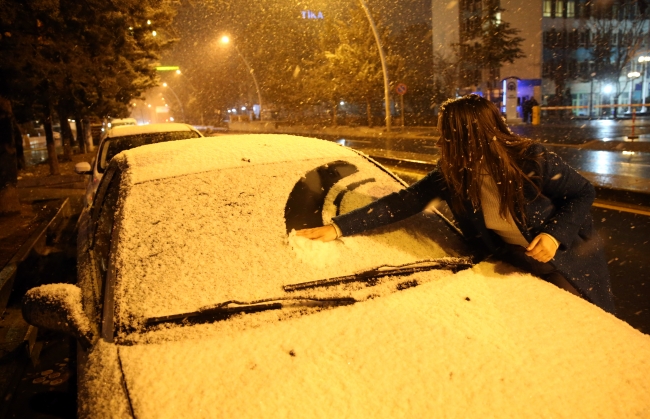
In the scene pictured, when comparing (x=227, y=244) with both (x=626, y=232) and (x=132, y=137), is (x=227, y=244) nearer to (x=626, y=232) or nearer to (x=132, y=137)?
(x=626, y=232)

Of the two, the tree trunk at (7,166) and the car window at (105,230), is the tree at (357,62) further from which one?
the car window at (105,230)

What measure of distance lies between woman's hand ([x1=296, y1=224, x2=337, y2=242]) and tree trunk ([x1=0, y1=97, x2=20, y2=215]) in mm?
8885

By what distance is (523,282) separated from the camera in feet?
7.71

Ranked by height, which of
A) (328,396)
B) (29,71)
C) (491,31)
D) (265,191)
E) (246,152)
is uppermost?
(491,31)

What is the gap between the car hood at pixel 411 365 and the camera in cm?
162

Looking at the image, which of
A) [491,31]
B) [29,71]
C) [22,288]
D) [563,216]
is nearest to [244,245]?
[563,216]

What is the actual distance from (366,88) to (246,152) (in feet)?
115

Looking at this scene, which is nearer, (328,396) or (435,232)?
(328,396)

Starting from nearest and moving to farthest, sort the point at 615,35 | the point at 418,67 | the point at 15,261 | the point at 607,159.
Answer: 1. the point at 15,261
2. the point at 607,159
3. the point at 615,35
4. the point at 418,67

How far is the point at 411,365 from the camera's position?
1.77 metres

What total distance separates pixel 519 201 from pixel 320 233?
0.93 meters

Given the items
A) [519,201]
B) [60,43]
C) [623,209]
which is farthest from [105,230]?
[60,43]

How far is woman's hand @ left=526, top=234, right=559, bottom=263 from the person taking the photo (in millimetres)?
2281

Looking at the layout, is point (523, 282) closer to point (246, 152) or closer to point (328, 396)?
point (328, 396)
